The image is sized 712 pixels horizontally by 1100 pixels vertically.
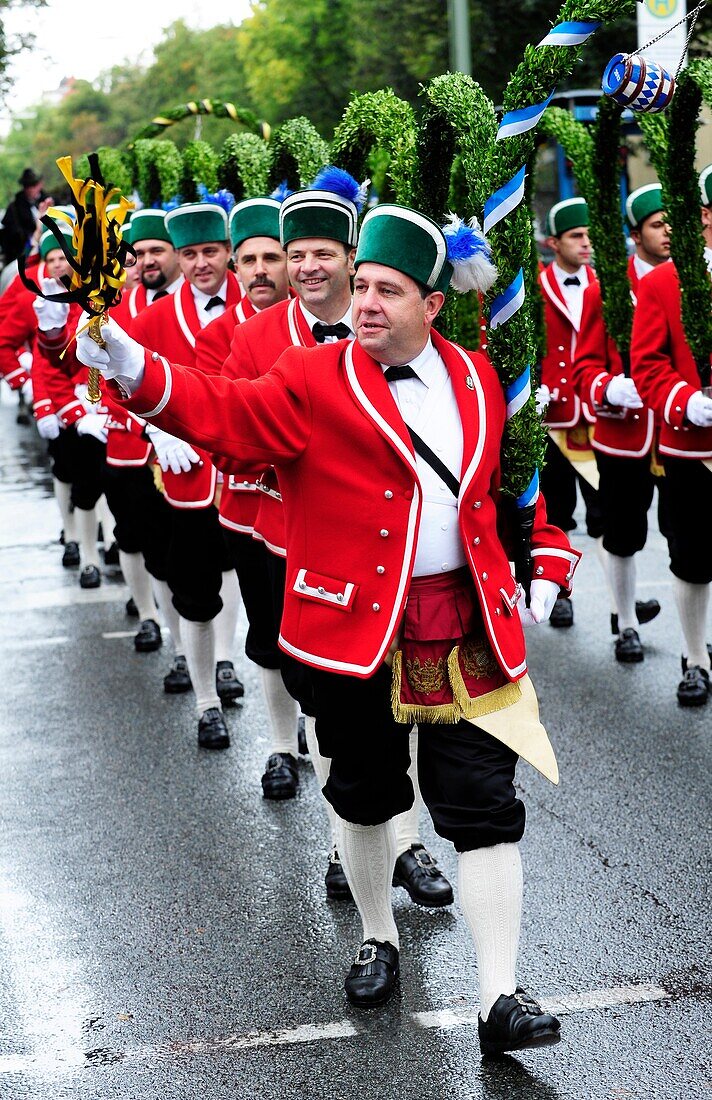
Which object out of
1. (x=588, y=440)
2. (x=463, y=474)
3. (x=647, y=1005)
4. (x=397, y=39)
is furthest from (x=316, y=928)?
(x=397, y=39)

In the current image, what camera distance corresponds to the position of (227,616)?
23.9 feet

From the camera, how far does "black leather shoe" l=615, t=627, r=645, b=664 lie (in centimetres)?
729

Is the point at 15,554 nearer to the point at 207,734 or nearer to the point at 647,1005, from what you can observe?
the point at 207,734

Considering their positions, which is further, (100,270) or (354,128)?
(354,128)

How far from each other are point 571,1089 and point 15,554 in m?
8.65

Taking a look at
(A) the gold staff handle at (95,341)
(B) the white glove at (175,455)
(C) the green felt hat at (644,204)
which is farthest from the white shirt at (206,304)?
(A) the gold staff handle at (95,341)

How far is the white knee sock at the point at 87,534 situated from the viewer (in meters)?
Result: 10.1

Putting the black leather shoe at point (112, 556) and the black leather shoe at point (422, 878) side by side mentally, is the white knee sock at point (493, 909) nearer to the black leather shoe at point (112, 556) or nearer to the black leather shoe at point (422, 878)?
the black leather shoe at point (422, 878)

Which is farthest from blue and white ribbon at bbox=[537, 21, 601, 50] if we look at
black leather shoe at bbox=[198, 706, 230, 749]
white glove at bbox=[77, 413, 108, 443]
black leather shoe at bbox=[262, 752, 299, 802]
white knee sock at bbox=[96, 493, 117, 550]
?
white knee sock at bbox=[96, 493, 117, 550]

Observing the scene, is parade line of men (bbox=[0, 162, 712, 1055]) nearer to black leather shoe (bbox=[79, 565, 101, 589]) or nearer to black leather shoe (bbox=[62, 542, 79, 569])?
black leather shoe (bbox=[79, 565, 101, 589])

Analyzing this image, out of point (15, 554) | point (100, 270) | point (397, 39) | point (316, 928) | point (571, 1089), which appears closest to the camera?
point (100, 270)

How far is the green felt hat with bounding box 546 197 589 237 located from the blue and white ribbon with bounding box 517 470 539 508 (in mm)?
4509

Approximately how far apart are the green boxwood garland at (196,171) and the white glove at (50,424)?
2.21 m

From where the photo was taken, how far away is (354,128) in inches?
217
